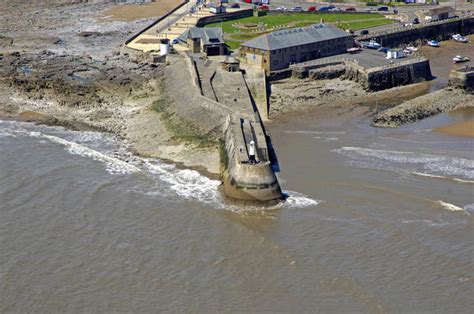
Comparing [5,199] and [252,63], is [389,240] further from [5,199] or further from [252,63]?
[252,63]

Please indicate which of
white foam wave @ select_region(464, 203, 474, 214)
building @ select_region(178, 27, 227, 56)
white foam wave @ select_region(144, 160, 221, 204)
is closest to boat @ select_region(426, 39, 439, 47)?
building @ select_region(178, 27, 227, 56)

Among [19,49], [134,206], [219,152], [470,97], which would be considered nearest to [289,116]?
[219,152]

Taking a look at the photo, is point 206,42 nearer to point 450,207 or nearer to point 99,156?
point 99,156

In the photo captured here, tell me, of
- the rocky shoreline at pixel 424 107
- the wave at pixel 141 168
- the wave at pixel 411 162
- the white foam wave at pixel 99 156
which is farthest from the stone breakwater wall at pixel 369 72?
the white foam wave at pixel 99 156

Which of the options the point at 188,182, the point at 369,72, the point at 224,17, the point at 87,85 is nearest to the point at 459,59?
the point at 369,72

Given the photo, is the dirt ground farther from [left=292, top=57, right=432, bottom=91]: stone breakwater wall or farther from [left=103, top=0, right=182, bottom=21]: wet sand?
[left=292, top=57, right=432, bottom=91]: stone breakwater wall
